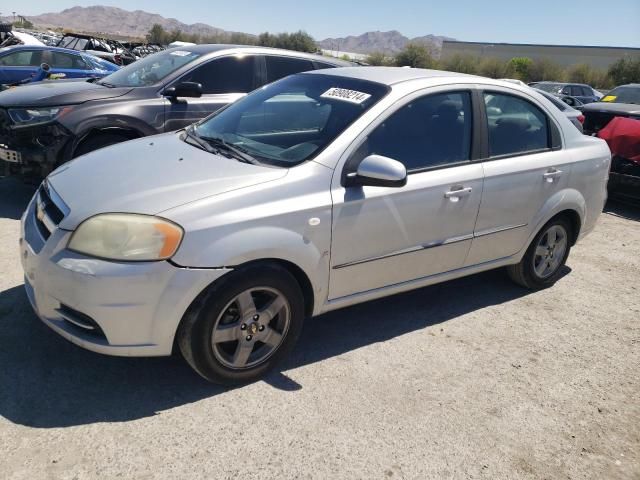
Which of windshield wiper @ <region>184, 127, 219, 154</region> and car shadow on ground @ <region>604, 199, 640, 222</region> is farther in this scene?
car shadow on ground @ <region>604, 199, 640, 222</region>

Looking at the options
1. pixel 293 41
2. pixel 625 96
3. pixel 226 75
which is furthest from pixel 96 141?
pixel 293 41

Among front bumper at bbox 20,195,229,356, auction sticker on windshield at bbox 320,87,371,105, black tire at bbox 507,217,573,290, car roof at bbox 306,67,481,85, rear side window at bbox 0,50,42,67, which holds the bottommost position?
black tire at bbox 507,217,573,290

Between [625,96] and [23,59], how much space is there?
→ 40.0 feet

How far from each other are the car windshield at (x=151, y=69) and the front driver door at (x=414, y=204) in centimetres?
341

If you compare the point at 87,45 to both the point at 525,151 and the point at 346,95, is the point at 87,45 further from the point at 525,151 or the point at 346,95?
the point at 525,151

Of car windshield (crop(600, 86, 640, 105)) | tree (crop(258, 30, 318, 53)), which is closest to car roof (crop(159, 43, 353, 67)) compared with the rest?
car windshield (crop(600, 86, 640, 105))

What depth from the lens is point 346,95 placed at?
138 inches

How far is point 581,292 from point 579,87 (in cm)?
1937

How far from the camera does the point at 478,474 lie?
101 inches

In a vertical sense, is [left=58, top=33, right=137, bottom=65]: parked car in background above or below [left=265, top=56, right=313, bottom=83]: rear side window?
below

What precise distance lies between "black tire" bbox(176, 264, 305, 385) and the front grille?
848 millimetres

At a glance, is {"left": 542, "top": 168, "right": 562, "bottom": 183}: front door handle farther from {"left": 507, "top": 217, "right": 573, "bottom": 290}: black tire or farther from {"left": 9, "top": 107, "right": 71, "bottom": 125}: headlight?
{"left": 9, "top": 107, "right": 71, "bottom": 125}: headlight

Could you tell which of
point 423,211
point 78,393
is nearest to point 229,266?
point 78,393

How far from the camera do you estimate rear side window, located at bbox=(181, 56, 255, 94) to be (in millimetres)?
5941
